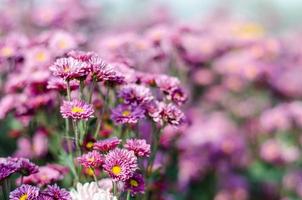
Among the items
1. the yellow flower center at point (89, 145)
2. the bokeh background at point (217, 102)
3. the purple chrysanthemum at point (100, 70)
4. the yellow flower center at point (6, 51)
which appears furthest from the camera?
the bokeh background at point (217, 102)

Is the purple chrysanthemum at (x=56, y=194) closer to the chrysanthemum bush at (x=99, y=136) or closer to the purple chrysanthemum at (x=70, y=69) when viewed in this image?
the chrysanthemum bush at (x=99, y=136)

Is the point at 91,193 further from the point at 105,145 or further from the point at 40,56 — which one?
the point at 40,56

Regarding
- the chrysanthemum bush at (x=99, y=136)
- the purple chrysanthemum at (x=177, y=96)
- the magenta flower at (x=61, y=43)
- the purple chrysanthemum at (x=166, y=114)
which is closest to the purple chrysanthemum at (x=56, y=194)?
the chrysanthemum bush at (x=99, y=136)

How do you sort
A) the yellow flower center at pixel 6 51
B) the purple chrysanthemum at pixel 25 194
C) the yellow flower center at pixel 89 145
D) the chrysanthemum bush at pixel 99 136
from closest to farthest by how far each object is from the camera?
the purple chrysanthemum at pixel 25 194, the chrysanthemum bush at pixel 99 136, the yellow flower center at pixel 89 145, the yellow flower center at pixel 6 51

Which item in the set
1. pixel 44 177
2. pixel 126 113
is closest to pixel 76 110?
pixel 126 113

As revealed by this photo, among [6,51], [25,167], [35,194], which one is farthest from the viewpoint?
[6,51]

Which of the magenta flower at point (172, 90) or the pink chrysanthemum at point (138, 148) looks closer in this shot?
the pink chrysanthemum at point (138, 148)

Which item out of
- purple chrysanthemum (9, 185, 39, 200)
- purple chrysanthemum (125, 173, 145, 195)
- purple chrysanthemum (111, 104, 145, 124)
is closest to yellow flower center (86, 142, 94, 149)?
purple chrysanthemum (111, 104, 145, 124)
